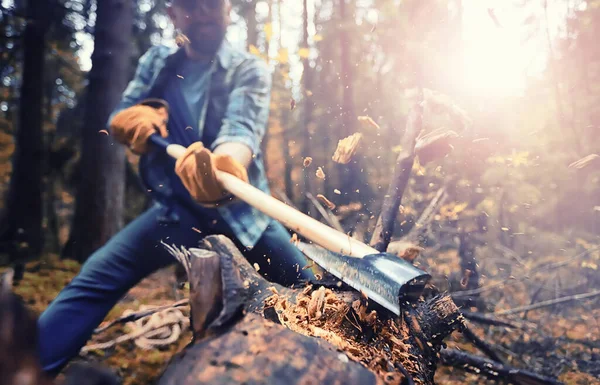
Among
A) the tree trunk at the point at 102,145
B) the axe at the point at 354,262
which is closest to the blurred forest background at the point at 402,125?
the tree trunk at the point at 102,145

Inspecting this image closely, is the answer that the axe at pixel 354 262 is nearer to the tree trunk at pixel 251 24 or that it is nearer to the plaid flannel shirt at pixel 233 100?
the plaid flannel shirt at pixel 233 100

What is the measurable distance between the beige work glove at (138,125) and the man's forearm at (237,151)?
54 cm

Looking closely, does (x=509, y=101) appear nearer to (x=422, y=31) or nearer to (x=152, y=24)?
(x=422, y=31)

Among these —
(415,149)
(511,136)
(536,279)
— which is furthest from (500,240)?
(415,149)

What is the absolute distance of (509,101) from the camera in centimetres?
490

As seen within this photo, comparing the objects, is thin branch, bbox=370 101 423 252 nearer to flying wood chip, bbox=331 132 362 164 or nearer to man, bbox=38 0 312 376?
flying wood chip, bbox=331 132 362 164

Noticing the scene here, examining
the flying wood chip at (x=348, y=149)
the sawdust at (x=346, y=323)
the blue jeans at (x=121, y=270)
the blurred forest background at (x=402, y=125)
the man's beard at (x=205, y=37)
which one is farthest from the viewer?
the blurred forest background at (x=402, y=125)

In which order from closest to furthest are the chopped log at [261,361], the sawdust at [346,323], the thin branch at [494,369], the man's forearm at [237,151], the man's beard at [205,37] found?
the chopped log at [261,361] → the sawdust at [346,323] → the thin branch at [494,369] → the man's forearm at [237,151] → the man's beard at [205,37]

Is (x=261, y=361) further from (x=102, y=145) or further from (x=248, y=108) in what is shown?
(x=102, y=145)

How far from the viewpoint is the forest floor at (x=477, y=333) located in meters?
2.52

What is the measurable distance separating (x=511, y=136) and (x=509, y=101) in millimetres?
575

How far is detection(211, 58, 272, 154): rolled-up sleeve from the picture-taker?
8.04 ft

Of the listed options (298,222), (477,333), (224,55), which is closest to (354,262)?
(298,222)

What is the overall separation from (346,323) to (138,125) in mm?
2077
